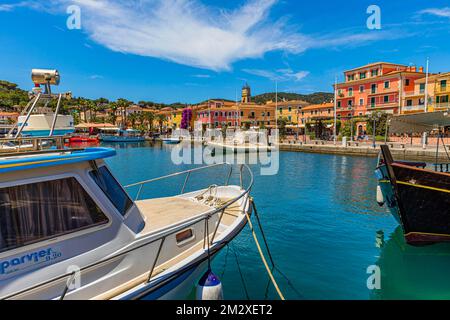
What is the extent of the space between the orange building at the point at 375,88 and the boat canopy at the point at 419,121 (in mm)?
37153

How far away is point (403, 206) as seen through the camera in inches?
362

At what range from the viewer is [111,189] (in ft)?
16.6

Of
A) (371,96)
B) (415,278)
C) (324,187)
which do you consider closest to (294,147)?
(371,96)

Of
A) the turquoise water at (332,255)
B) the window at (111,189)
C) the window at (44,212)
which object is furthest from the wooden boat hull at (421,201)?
the window at (44,212)

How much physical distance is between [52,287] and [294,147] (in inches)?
1734

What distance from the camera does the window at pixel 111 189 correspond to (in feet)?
15.8

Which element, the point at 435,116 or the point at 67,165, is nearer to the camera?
the point at 67,165

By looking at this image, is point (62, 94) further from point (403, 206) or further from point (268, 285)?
point (403, 206)

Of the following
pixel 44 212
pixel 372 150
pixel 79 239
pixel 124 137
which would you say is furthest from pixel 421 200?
pixel 124 137

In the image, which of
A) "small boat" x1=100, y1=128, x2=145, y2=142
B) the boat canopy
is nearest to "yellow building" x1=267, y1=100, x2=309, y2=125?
"small boat" x1=100, y1=128, x2=145, y2=142

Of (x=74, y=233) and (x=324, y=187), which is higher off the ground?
(x=74, y=233)

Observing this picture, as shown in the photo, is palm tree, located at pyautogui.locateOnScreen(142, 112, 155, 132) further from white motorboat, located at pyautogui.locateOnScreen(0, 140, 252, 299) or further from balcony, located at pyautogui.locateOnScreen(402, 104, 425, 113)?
white motorboat, located at pyautogui.locateOnScreen(0, 140, 252, 299)
